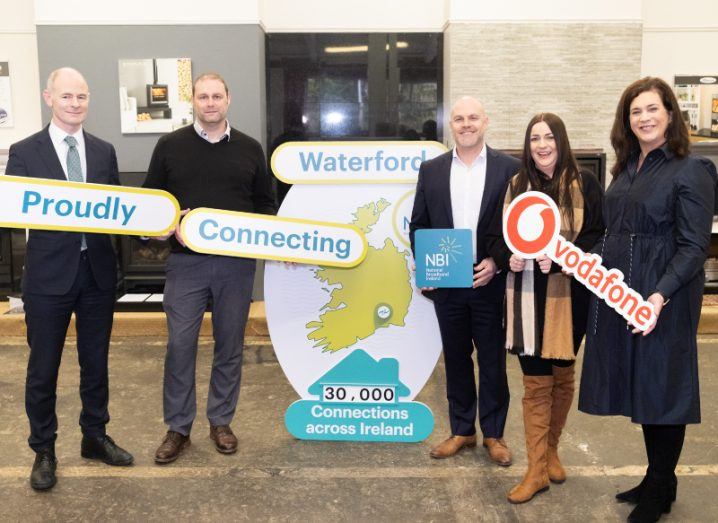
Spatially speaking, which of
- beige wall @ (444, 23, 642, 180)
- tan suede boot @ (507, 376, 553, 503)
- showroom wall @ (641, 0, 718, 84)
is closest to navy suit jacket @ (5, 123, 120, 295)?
tan suede boot @ (507, 376, 553, 503)

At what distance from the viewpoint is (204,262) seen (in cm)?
293

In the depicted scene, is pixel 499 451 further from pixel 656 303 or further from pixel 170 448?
pixel 170 448

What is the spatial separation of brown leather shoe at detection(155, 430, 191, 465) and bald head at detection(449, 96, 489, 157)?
1689 millimetres

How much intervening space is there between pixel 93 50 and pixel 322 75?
1.77 metres

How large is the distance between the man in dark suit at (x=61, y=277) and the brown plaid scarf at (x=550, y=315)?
157 centimetres

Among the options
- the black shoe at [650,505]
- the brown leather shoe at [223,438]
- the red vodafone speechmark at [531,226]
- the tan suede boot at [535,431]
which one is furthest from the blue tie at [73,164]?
the black shoe at [650,505]

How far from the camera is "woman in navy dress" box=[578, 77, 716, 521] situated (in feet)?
7.13

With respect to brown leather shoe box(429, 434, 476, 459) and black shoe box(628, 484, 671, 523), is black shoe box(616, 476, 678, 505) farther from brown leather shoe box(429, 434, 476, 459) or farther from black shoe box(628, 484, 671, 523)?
brown leather shoe box(429, 434, 476, 459)

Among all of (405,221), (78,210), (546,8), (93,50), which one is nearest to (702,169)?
(405,221)

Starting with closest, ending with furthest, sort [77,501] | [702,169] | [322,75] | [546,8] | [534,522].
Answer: [702,169], [534,522], [77,501], [546,8], [322,75]

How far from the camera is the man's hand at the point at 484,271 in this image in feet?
8.91

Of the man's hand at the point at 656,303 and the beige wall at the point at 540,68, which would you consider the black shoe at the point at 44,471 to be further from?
the beige wall at the point at 540,68

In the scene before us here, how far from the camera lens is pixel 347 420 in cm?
316

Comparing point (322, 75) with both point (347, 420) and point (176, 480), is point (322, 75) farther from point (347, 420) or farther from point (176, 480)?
point (176, 480)
